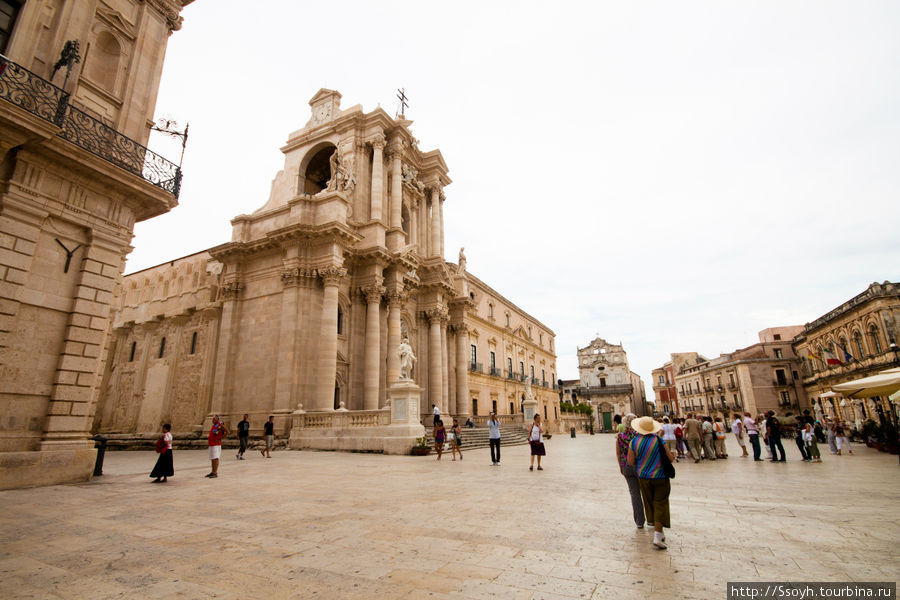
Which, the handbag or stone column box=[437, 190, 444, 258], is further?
stone column box=[437, 190, 444, 258]

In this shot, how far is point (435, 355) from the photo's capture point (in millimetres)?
25359

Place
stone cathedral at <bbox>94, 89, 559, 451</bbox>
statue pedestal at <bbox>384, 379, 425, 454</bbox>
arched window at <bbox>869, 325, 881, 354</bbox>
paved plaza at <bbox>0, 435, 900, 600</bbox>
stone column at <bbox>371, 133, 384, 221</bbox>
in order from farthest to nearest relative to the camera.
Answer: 1. arched window at <bbox>869, 325, 881, 354</bbox>
2. stone column at <bbox>371, 133, 384, 221</bbox>
3. stone cathedral at <bbox>94, 89, 559, 451</bbox>
4. statue pedestal at <bbox>384, 379, 425, 454</bbox>
5. paved plaza at <bbox>0, 435, 900, 600</bbox>

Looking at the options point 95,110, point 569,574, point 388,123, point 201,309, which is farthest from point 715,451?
point 201,309

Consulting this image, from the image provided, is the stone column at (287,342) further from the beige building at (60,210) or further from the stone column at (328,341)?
the beige building at (60,210)

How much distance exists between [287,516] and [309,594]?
2.66 meters

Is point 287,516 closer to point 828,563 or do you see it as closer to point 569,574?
point 569,574

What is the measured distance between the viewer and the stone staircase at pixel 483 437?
19391 mm

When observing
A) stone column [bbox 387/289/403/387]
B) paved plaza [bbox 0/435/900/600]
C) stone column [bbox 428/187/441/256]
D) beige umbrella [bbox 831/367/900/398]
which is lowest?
paved plaza [bbox 0/435/900/600]

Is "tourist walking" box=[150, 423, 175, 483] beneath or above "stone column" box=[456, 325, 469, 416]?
beneath

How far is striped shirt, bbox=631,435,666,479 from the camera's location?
14.2ft

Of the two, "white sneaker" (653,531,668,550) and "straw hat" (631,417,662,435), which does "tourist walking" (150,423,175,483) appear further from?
"white sneaker" (653,531,668,550)

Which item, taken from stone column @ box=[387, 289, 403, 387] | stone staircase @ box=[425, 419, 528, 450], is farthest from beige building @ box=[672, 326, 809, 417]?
stone column @ box=[387, 289, 403, 387]

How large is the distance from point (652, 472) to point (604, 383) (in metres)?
67.5

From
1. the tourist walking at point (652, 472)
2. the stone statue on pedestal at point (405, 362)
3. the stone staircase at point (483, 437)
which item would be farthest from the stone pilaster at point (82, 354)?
the stone staircase at point (483, 437)
